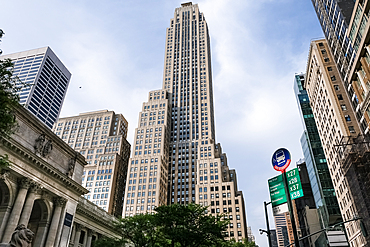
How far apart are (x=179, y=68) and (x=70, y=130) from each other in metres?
75.3

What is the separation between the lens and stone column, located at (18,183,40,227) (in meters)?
33.3

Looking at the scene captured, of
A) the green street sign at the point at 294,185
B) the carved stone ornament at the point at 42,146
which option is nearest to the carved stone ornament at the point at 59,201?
the carved stone ornament at the point at 42,146

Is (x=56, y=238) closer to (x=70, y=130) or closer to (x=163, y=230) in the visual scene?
(x=163, y=230)

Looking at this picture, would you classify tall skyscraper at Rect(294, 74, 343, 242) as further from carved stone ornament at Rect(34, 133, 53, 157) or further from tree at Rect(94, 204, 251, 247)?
carved stone ornament at Rect(34, 133, 53, 157)

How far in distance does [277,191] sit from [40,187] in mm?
30969

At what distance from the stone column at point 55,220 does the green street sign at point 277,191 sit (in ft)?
107

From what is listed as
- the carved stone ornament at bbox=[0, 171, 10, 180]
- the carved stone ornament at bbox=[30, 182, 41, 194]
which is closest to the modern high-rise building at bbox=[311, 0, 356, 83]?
the carved stone ornament at bbox=[30, 182, 41, 194]

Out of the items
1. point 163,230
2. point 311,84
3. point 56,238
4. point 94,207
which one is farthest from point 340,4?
point 56,238

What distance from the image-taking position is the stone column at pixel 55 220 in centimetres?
3749

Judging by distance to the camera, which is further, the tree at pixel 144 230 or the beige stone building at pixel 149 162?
the beige stone building at pixel 149 162

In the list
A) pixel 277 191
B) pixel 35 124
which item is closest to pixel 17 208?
pixel 35 124

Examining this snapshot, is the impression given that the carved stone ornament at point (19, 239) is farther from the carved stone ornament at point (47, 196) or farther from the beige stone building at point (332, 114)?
the beige stone building at point (332, 114)

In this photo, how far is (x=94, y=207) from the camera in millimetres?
51344

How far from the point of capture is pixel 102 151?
146 metres
